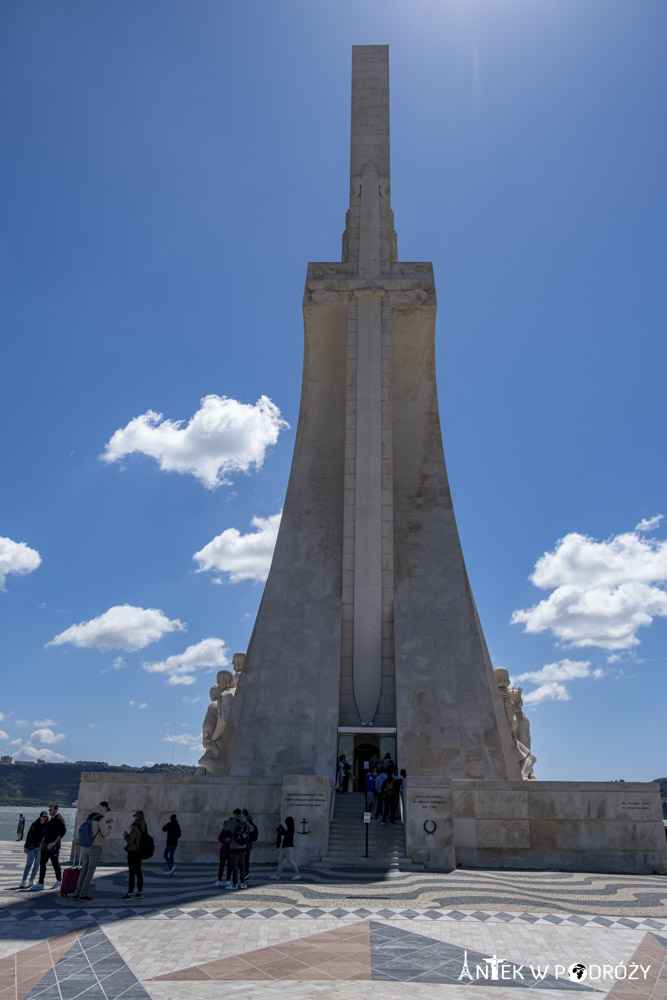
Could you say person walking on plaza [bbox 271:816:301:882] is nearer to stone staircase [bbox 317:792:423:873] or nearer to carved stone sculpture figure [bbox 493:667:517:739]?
stone staircase [bbox 317:792:423:873]

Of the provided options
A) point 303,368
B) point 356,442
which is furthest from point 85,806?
point 303,368

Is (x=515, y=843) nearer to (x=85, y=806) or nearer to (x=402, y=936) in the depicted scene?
(x=402, y=936)

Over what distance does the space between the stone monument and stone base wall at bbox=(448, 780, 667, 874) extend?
0.02m

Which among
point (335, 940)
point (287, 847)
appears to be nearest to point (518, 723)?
point (287, 847)

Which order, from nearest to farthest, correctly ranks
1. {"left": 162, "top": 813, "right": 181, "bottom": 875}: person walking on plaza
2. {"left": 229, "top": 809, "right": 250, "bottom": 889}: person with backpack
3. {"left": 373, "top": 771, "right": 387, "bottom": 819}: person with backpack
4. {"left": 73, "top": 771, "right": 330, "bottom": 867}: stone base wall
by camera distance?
{"left": 229, "top": 809, "right": 250, "bottom": 889}: person with backpack → {"left": 162, "top": 813, "right": 181, "bottom": 875}: person walking on plaza → {"left": 73, "top": 771, "right": 330, "bottom": 867}: stone base wall → {"left": 373, "top": 771, "right": 387, "bottom": 819}: person with backpack

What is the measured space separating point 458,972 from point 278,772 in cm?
1055

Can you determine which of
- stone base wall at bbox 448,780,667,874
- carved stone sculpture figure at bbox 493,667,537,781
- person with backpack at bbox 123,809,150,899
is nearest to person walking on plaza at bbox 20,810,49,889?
person with backpack at bbox 123,809,150,899

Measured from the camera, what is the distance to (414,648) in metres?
17.0

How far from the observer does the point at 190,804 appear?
12.1m

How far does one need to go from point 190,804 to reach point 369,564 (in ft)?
24.2

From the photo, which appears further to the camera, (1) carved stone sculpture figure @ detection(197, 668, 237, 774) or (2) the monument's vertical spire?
(2) the monument's vertical spire

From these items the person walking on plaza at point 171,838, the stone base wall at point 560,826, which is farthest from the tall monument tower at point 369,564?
the person walking on plaza at point 171,838

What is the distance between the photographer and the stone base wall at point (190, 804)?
11.7 m

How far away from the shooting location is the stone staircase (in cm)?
1053
